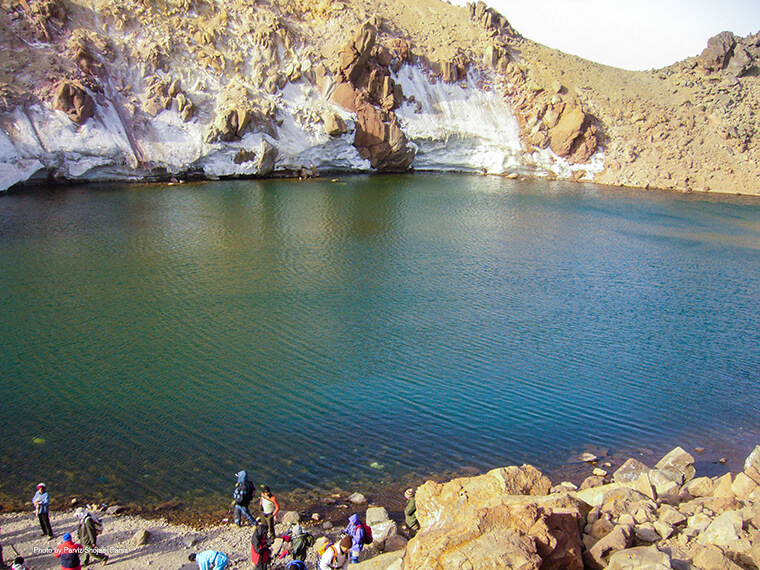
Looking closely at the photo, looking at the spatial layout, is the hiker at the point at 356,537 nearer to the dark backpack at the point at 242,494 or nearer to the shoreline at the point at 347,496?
the shoreline at the point at 347,496

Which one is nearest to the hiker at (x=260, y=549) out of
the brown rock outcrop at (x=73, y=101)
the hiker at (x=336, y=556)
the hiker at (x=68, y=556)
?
the hiker at (x=336, y=556)

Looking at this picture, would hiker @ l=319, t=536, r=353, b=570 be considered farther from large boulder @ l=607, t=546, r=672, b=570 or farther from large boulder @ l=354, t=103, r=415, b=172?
large boulder @ l=354, t=103, r=415, b=172

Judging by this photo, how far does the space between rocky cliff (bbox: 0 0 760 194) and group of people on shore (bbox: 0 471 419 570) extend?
1655 inches

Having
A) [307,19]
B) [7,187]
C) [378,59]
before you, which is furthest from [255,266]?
[307,19]

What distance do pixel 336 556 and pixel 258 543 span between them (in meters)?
1.49

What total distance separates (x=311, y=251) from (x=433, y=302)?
9998 mm

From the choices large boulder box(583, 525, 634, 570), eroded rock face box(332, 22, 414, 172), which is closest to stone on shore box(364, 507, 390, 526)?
large boulder box(583, 525, 634, 570)

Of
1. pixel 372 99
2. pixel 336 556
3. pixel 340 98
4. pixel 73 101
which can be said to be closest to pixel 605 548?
pixel 336 556

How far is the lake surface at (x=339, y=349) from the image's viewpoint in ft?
47.4

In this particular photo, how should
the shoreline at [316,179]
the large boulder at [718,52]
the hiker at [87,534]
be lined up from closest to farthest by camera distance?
the hiker at [87,534] < the shoreline at [316,179] < the large boulder at [718,52]

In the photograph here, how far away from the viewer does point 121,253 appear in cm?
2931

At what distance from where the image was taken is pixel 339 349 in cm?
2025

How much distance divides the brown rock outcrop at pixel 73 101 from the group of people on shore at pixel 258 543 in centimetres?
4552

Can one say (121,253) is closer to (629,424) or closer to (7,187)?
(7,187)
